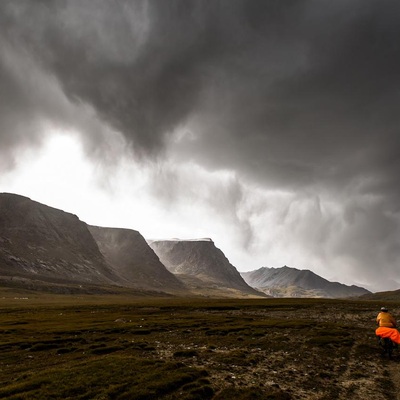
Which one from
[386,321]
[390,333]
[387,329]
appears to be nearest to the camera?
[390,333]

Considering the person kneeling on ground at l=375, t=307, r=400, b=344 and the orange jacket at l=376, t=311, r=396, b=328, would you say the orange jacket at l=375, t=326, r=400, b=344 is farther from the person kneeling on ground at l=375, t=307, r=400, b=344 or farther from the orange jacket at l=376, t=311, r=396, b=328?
the orange jacket at l=376, t=311, r=396, b=328

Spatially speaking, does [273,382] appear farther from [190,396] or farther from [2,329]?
[2,329]

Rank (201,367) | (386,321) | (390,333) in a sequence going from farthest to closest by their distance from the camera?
(386,321)
(390,333)
(201,367)

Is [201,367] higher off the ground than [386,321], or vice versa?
[386,321]

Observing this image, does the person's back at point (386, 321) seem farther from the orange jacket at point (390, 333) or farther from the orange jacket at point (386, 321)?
the orange jacket at point (390, 333)

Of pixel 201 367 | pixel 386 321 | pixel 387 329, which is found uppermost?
pixel 386 321

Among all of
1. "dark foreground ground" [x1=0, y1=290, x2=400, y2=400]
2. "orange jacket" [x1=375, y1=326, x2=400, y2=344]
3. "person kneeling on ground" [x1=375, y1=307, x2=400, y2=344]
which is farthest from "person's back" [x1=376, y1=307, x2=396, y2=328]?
"dark foreground ground" [x1=0, y1=290, x2=400, y2=400]

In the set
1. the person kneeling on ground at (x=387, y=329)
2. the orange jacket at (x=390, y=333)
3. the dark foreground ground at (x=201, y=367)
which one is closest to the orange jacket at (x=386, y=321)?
the person kneeling on ground at (x=387, y=329)

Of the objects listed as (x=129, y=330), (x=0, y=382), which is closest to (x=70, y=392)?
(x=0, y=382)

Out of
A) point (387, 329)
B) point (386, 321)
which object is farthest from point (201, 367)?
point (386, 321)

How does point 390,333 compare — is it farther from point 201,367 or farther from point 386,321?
point 201,367

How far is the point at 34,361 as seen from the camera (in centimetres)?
2872

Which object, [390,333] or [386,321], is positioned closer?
[390,333]

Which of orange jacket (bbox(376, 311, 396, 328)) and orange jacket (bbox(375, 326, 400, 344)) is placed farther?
orange jacket (bbox(376, 311, 396, 328))
